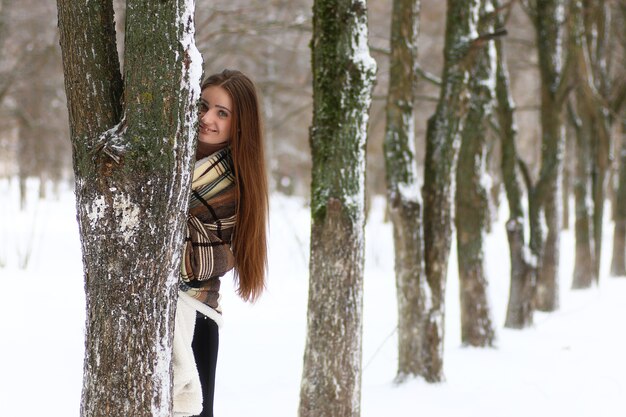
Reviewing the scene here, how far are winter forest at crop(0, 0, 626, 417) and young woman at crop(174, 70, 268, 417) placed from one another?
376 mm

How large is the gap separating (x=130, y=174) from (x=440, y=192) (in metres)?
3.92

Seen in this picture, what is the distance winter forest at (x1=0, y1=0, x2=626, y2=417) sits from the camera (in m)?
2.38

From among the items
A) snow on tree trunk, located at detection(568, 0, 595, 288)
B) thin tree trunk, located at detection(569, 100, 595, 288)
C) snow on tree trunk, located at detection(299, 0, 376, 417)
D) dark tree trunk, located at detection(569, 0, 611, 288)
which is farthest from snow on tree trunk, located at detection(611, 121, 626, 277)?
snow on tree trunk, located at detection(299, 0, 376, 417)

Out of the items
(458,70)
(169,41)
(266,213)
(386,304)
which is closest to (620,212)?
(386,304)

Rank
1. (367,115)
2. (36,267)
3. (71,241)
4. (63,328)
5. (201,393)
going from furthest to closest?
(71,241), (36,267), (63,328), (367,115), (201,393)

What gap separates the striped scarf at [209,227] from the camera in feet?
9.17

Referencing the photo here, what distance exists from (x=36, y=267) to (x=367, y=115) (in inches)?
283

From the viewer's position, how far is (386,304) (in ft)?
33.0

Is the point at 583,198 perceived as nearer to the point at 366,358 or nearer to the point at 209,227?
the point at 366,358

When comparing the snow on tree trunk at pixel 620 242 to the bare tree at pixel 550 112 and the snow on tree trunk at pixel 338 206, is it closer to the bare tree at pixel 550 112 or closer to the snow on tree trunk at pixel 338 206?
the bare tree at pixel 550 112

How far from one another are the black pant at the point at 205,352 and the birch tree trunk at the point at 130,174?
20.5 inches

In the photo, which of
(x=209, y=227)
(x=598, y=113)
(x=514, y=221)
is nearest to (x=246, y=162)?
(x=209, y=227)

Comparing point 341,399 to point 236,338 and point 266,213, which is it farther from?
point 236,338

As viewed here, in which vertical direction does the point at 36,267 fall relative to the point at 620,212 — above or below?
below
